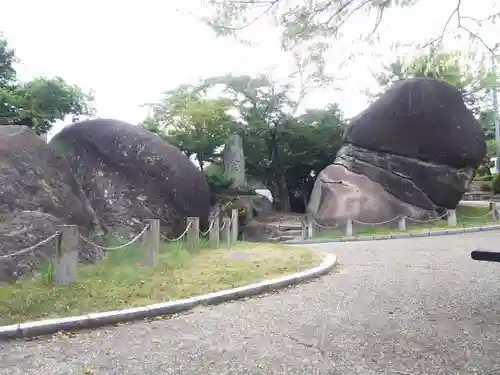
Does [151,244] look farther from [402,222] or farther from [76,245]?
[402,222]

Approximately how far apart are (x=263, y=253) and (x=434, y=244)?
5.11m

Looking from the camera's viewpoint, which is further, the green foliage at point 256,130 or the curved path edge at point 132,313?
the green foliage at point 256,130

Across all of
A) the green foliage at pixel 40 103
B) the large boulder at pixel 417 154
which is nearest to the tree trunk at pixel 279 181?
the large boulder at pixel 417 154

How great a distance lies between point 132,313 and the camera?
4500 millimetres

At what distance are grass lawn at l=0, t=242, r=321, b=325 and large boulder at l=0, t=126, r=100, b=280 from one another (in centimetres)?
51

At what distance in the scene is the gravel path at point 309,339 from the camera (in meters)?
3.18

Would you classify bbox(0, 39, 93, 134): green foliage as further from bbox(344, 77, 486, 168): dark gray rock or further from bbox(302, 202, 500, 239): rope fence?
bbox(344, 77, 486, 168): dark gray rock

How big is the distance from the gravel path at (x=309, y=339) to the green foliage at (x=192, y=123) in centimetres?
1440

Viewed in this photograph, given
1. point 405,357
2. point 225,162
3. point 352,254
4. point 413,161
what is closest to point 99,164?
point 352,254

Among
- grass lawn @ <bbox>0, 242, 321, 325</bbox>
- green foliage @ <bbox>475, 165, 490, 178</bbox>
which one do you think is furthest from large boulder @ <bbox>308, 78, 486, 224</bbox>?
green foliage @ <bbox>475, 165, 490, 178</bbox>

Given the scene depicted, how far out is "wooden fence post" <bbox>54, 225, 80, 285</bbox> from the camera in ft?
17.1

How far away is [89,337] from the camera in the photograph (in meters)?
3.97

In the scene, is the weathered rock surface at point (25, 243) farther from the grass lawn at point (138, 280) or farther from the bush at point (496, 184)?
the bush at point (496, 184)

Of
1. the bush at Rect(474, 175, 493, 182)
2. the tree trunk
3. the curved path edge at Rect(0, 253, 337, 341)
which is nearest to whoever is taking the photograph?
the curved path edge at Rect(0, 253, 337, 341)
